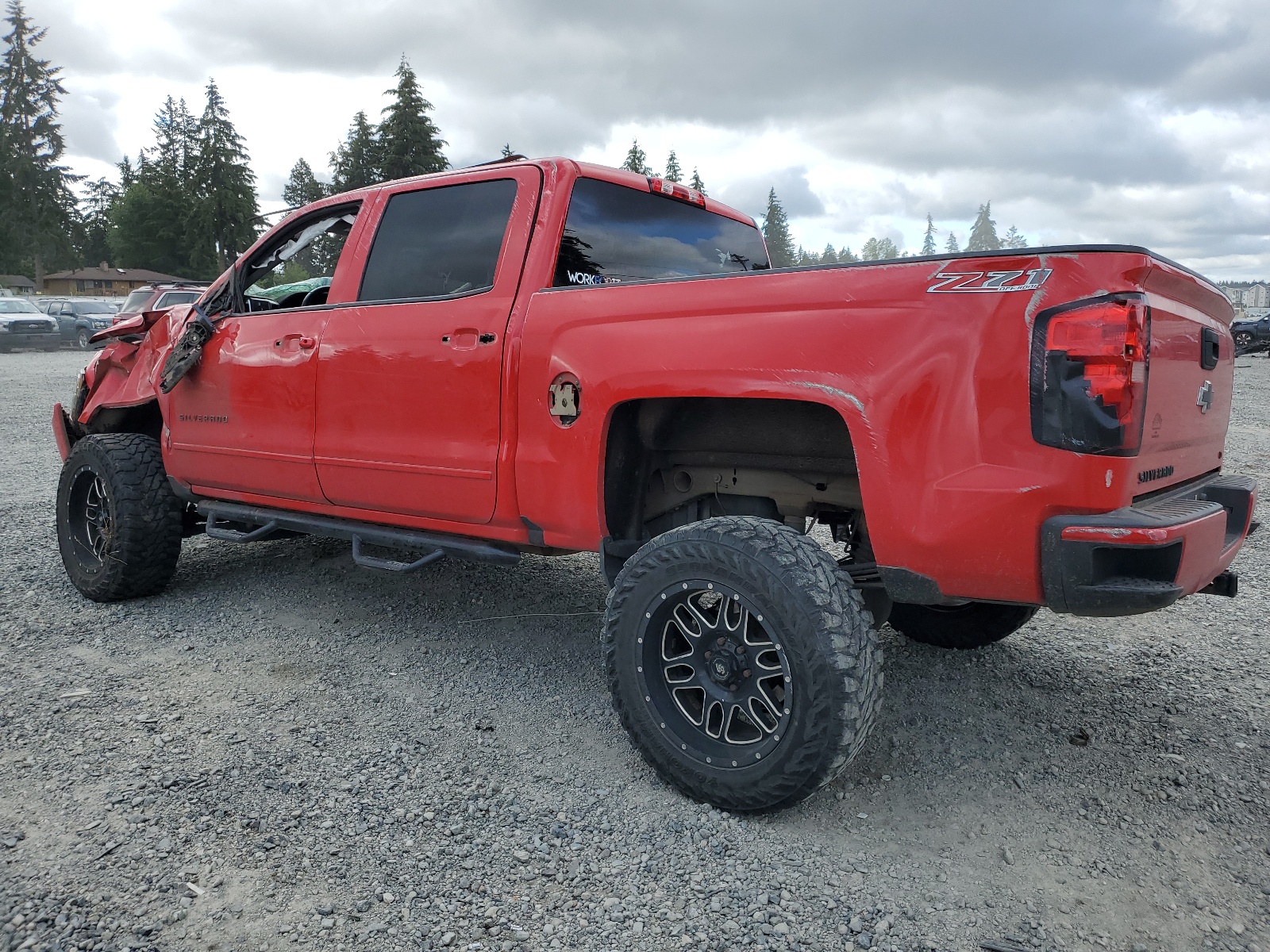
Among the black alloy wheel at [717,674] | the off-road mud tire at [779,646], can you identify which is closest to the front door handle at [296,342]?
the off-road mud tire at [779,646]

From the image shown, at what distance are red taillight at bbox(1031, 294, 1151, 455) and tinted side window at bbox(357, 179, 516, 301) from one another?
6.39 ft

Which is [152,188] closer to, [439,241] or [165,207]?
[165,207]

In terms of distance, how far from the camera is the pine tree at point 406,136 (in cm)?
3944

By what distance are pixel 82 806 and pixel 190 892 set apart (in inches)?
24.7

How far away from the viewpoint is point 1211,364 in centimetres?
Answer: 266

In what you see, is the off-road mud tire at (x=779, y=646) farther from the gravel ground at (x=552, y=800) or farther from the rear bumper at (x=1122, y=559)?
the rear bumper at (x=1122, y=559)

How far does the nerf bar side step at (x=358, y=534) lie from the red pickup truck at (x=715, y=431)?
0.02 meters

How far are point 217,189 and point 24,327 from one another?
→ 134ft

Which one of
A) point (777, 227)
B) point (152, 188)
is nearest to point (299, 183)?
point (152, 188)

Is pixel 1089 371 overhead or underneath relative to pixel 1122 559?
overhead

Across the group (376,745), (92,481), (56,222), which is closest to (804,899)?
(376,745)

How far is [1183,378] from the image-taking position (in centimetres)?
244

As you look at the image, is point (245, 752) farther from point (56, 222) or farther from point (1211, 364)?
point (56, 222)

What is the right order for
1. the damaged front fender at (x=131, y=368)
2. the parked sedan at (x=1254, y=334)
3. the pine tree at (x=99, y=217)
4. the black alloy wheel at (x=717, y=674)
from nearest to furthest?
the black alloy wheel at (x=717, y=674) → the damaged front fender at (x=131, y=368) → the parked sedan at (x=1254, y=334) → the pine tree at (x=99, y=217)
